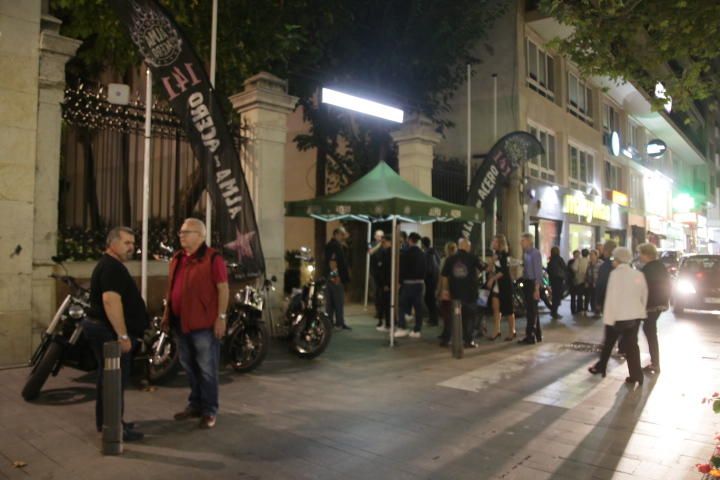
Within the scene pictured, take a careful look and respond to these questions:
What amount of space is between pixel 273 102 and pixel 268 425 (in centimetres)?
588

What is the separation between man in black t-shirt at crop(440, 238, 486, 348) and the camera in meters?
8.95

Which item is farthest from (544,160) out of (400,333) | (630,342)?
(630,342)

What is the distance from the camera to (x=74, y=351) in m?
5.79

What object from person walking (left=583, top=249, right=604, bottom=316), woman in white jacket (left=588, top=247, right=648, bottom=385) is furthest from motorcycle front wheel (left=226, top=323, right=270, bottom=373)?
person walking (left=583, top=249, right=604, bottom=316)

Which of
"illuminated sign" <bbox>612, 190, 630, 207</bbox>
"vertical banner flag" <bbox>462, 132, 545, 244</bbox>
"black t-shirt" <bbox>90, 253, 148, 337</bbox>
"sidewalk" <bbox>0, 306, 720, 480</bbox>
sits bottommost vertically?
"sidewalk" <bbox>0, 306, 720, 480</bbox>

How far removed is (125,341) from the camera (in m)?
4.46

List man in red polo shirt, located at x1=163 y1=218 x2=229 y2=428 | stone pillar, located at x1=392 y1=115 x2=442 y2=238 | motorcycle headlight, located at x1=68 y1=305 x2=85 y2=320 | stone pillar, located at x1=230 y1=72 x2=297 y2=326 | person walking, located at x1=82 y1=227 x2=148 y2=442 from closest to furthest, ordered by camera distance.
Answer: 1. person walking, located at x1=82 y1=227 x2=148 y2=442
2. man in red polo shirt, located at x1=163 y1=218 x2=229 y2=428
3. motorcycle headlight, located at x1=68 y1=305 x2=85 y2=320
4. stone pillar, located at x1=230 y1=72 x2=297 y2=326
5. stone pillar, located at x1=392 y1=115 x2=442 y2=238

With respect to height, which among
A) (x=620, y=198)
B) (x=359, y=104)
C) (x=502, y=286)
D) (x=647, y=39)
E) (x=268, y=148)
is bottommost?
(x=502, y=286)

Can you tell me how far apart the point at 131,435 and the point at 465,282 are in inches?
223

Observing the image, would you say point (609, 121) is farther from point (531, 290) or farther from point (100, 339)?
point (100, 339)

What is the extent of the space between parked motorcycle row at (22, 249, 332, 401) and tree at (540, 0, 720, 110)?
5.06 metres

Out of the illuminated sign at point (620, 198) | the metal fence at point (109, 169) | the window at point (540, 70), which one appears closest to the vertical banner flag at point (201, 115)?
the metal fence at point (109, 169)

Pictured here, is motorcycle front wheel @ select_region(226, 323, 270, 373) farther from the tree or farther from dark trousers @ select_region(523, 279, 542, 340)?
the tree

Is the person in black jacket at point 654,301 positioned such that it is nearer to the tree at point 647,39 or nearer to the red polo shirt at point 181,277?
the tree at point 647,39
